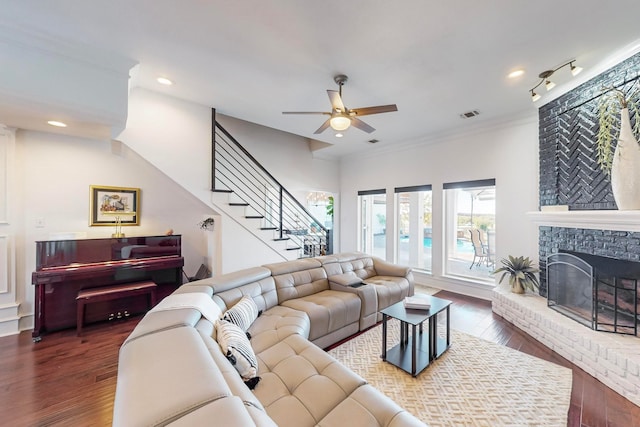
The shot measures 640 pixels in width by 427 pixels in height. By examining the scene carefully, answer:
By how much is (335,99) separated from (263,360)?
8.08 ft

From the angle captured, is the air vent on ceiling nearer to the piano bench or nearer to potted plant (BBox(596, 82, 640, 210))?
potted plant (BBox(596, 82, 640, 210))

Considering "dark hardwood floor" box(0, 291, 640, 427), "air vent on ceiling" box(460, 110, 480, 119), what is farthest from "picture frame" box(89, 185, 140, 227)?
"air vent on ceiling" box(460, 110, 480, 119)

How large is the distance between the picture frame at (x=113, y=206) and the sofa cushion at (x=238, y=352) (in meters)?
3.26

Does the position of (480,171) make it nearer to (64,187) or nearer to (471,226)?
(471,226)

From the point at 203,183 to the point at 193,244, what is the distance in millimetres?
1500

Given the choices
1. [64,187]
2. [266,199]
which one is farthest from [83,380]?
[266,199]

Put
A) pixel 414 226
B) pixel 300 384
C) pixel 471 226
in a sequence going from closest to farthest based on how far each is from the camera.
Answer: pixel 300 384, pixel 471 226, pixel 414 226

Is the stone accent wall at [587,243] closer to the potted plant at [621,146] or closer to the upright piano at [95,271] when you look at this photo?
the potted plant at [621,146]

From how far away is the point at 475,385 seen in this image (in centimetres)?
215

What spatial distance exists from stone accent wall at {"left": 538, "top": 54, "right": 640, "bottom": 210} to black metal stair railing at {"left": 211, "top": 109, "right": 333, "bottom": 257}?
3.94 m

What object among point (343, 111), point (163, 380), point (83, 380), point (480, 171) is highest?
point (343, 111)

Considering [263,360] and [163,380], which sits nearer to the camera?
[163,380]

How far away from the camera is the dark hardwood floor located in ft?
6.10

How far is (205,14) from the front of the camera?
1977 mm
